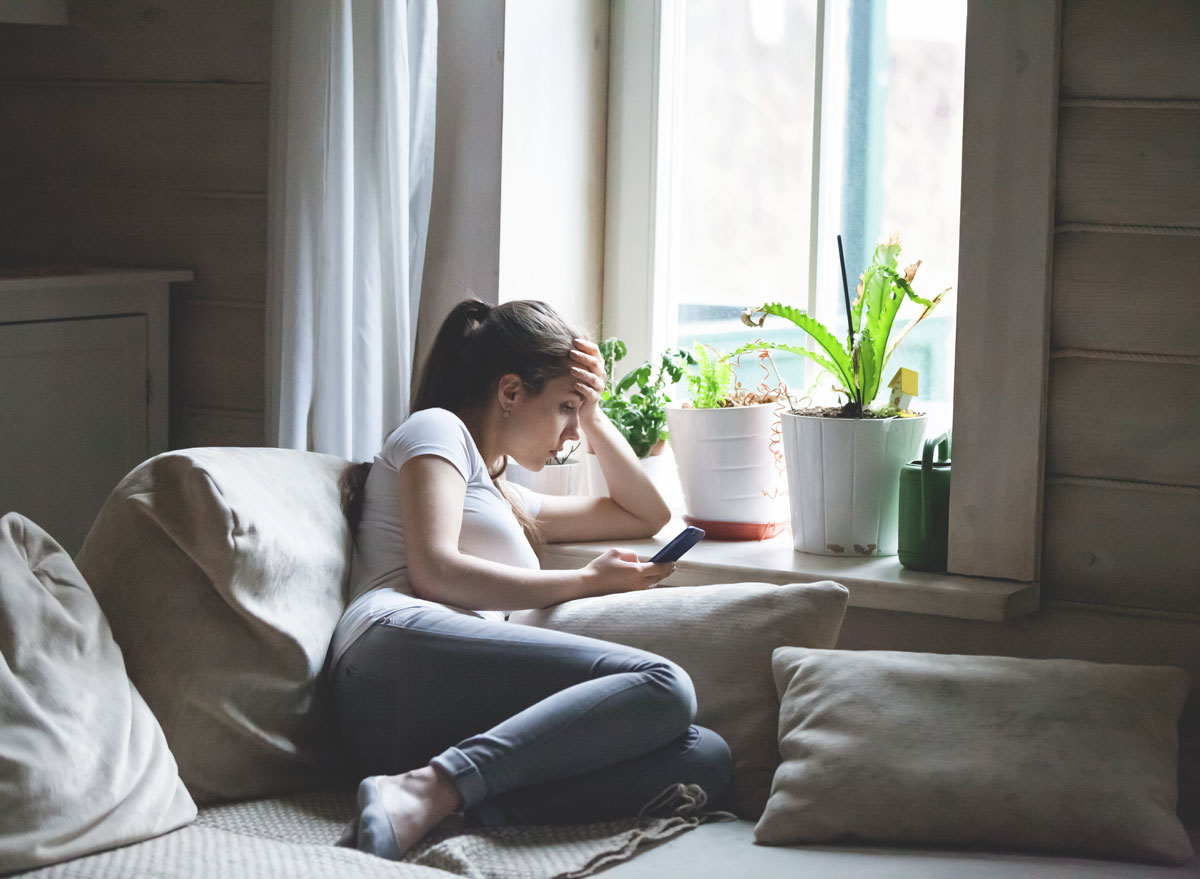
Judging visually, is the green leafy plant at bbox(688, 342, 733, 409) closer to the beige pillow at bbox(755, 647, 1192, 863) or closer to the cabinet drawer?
the beige pillow at bbox(755, 647, 1192, 863)

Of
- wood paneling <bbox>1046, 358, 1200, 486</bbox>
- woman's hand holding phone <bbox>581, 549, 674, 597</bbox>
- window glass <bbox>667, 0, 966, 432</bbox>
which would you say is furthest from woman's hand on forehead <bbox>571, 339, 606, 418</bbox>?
wood paneling <bbox>1046, 358, 1200, 486</bbox>

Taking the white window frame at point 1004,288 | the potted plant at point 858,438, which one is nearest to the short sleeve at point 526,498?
the potted plant at point 858,438

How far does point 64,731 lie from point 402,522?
0.60 m

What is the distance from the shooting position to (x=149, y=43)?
250 centimetres

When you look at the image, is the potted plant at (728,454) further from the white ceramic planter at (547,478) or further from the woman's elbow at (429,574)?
the woman's elbow at (429,574)

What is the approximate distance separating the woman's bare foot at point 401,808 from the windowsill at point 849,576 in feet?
2.11

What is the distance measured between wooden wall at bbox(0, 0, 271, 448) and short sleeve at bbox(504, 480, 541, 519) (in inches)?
24.7

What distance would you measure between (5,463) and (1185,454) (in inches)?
72.3

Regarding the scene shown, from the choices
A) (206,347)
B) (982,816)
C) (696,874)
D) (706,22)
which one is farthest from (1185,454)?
(206,347)

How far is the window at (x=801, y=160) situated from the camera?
2305 mm

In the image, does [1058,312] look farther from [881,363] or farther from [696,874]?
[696,874]

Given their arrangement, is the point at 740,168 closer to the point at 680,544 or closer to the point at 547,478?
the point at 547,478

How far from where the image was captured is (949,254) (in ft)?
7.57

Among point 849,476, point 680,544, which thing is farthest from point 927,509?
point 680,544
